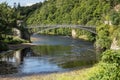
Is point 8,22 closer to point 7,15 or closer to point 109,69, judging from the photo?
point 7,15

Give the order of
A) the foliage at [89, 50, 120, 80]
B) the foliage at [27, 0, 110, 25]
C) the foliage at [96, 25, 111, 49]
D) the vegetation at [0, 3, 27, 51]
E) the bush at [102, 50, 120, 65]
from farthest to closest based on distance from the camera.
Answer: the foliage at [27, 0, 110, 25]
the vegetation at [0, 3, 27, 51]
the foliage at [96, 25, 111, 49]
the bush at [102, 50, 120, 65]
the foliage at [89, 50, 120, 80]

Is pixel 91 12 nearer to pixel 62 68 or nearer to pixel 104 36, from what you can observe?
pixel 104 36

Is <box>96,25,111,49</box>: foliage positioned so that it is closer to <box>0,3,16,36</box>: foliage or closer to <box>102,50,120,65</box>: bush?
<box>0,3,16,36</box>: foliage

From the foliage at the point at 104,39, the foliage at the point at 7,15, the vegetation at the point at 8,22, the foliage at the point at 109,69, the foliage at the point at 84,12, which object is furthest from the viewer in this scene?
the foliage at the point at 84,12

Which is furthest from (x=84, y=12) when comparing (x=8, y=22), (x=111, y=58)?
(x=111, y=58)

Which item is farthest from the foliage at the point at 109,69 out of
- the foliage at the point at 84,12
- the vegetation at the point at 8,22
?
the foliage at the point at 84,12

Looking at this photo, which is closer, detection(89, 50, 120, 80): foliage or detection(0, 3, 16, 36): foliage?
detection(89, 50, 120, 80): foliage

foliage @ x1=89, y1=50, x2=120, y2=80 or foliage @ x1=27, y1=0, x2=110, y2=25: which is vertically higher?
foliage @ x1=89, y1=50, x2=120, y2=80

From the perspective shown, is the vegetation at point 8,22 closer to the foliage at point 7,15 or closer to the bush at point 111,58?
the foliage at point 7,15

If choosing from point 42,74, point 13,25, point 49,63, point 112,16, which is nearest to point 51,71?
point 42,74

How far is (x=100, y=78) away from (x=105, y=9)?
121m

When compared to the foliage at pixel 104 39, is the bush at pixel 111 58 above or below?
above

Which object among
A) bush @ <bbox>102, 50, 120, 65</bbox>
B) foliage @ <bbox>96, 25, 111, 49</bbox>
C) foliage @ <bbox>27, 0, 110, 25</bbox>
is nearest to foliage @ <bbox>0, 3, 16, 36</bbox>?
foliage @ <bbox>96, 25, 111, 49</bbox>

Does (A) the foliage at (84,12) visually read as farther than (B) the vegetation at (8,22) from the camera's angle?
Yes
